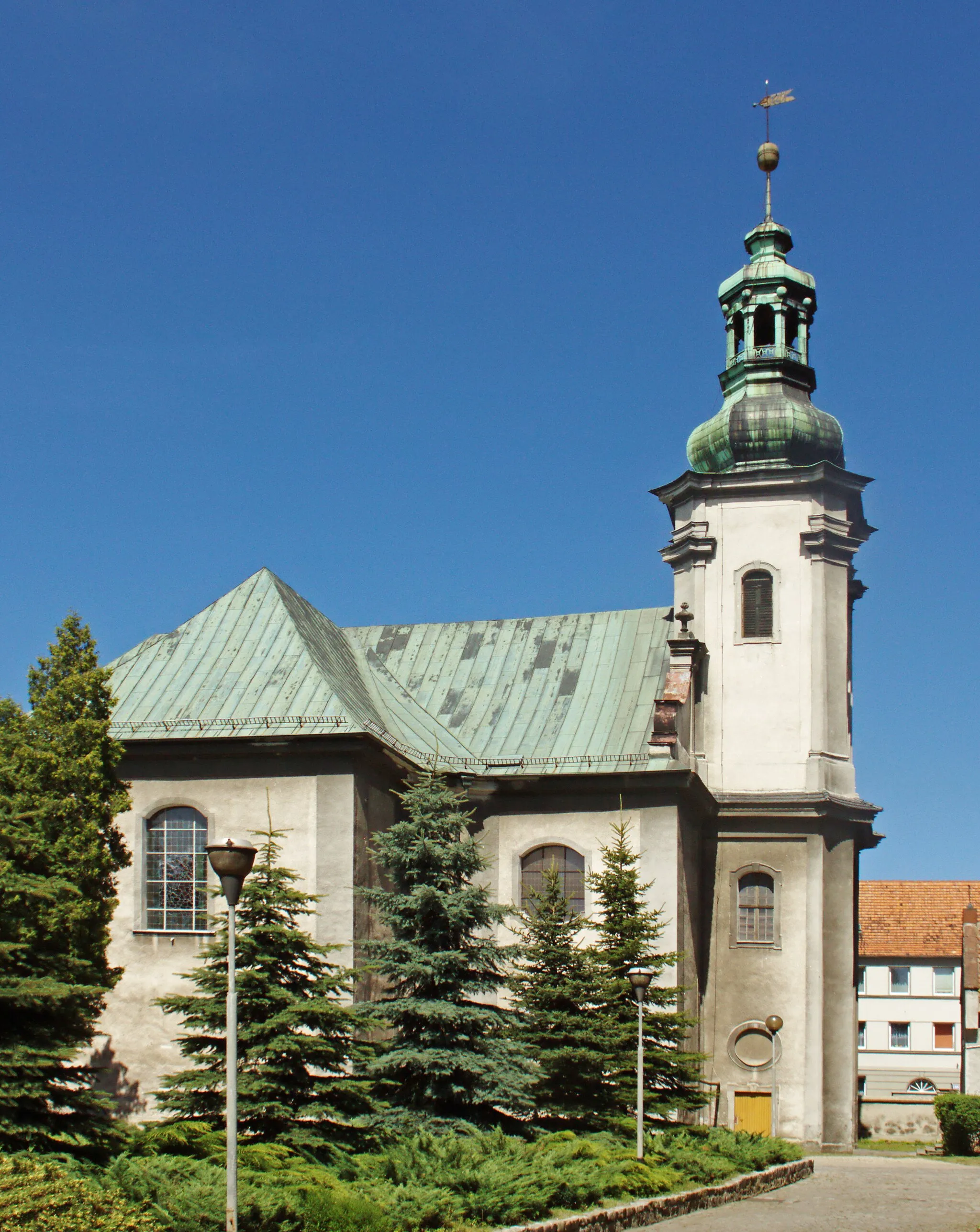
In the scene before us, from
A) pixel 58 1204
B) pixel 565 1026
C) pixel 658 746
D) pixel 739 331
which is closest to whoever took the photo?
pixel 58 1204

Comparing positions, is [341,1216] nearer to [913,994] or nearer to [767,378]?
[767,378]

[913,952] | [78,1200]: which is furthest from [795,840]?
[913,952]

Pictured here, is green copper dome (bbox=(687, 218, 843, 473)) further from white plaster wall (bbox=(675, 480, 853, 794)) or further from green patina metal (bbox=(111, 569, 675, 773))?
green patina metal (bbox=(111, 569, 675, 773))

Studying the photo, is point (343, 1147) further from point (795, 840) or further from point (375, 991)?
point (795, 840)

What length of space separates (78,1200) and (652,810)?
19.0 metres

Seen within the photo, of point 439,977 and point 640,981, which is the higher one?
point 439,977

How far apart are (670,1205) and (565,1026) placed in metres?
5.89

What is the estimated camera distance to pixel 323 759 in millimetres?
26531

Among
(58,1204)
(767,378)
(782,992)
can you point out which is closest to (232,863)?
(58,1204)

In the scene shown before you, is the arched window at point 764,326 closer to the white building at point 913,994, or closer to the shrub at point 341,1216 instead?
the shrub at point 341,1216

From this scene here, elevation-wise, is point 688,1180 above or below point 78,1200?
below

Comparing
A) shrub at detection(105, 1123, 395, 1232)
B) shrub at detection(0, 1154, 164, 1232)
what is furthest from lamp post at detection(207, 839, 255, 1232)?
shrub at detection(0, 1154, 164, 1232)

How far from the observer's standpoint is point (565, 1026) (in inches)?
961

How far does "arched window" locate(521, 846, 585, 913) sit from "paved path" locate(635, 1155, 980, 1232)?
7210 millimetres
